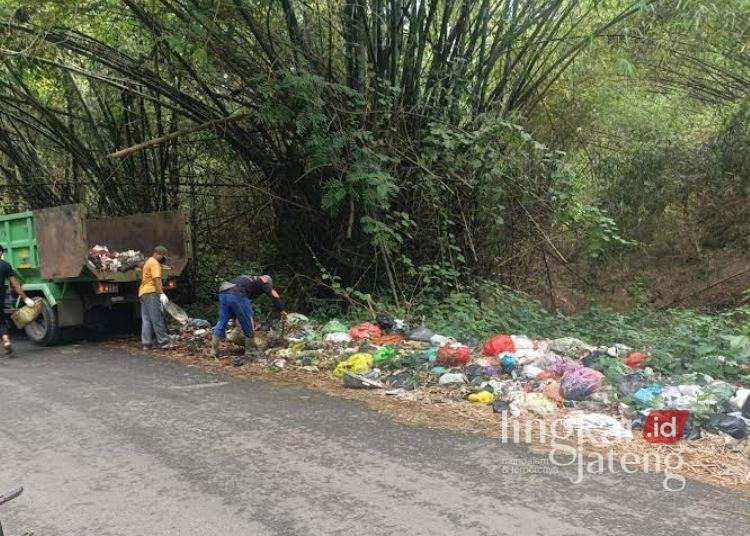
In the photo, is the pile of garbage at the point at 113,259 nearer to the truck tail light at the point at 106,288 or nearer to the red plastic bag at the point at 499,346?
the truck tail light at the point at 106,288

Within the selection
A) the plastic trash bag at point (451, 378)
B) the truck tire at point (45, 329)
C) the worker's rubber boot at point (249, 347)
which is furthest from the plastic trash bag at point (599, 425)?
the truck tire at point (45, 329)

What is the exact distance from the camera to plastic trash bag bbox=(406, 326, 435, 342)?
296 inches

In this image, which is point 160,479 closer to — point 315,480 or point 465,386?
point 315,480

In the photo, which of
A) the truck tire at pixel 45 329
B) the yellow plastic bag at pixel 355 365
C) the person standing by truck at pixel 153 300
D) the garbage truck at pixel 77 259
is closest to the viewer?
the yellow plastic bag at pixel 355 365

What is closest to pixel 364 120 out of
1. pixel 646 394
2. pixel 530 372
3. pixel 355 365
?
pixel 355 365

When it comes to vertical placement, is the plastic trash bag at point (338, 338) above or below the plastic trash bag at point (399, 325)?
below

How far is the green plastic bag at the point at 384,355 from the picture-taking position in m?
6.75

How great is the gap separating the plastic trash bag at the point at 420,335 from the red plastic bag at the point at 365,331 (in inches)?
17.5

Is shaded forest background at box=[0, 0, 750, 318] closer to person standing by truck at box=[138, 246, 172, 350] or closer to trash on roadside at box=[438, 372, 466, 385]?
person standing by truck at box=[138, 246, 172, 350]

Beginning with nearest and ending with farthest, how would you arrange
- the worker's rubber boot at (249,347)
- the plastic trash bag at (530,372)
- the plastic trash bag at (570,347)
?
the plastic trash bag at (530,372) → the plastic trash bag at (570,347) → the worker's rubber boot at (249,347)

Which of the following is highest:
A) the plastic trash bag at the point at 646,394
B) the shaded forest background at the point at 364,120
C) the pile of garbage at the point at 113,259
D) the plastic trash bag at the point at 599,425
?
the shaded forest background at the point at 364,120

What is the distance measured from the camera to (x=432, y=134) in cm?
855

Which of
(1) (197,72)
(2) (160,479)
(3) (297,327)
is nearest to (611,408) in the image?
(2) (160,479)

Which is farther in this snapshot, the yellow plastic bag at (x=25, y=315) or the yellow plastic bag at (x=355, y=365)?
the yellow plastic bag at (x=25, y=315)
